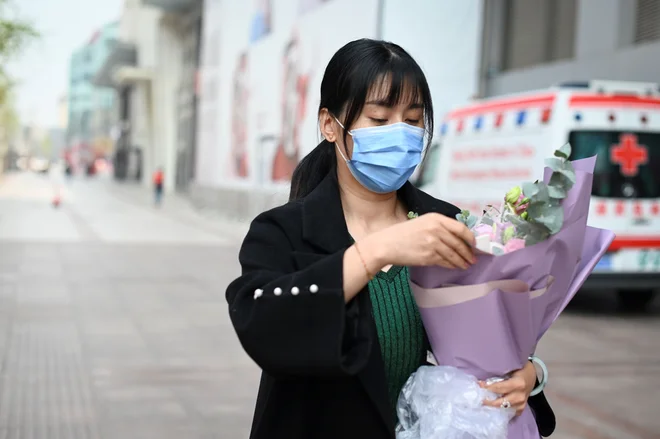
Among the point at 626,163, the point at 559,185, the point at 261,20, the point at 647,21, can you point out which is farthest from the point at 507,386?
the point at 261,20

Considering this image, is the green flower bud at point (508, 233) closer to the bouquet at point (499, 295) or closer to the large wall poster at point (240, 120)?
the bouquet at point (499, 295)

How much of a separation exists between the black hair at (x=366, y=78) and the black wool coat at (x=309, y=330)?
0.63 feet

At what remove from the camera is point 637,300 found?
37.6ft

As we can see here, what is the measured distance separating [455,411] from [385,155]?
0.58 metres

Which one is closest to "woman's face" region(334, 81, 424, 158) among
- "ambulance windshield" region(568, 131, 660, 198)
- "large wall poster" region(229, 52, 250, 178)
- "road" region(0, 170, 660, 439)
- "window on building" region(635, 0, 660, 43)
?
"road" region(0, 170, 660, 439)

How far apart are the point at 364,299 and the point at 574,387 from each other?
5.54 metres

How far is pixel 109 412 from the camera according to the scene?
5.86m

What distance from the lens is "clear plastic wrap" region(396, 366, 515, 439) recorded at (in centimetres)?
186

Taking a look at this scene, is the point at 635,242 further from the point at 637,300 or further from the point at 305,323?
the point at 305,323

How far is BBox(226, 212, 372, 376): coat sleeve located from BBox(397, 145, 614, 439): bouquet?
0.19 meters

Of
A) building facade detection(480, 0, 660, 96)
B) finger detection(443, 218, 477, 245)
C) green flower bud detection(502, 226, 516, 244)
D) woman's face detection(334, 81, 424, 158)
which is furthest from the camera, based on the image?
building facade detection(480, 0, 660, 96)

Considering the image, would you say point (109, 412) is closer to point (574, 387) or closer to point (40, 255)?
point (574, 387)

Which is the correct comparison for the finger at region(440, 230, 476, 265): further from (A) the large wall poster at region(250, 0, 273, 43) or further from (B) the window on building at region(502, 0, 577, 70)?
(A) the large wall poster at region(250, 0, 273, 43)

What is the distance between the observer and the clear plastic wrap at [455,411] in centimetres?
186
